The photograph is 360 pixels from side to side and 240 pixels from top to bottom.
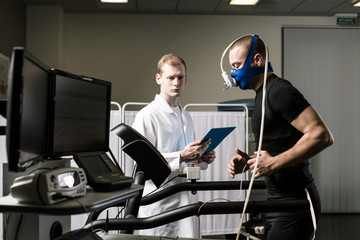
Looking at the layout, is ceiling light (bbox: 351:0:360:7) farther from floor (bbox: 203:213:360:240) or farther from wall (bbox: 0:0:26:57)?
wall (bbox: 0:0:26:57)

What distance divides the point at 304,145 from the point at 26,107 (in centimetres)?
95

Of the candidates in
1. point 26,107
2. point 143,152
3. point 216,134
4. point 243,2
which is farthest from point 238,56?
point 243,2

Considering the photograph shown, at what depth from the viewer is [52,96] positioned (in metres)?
1.25

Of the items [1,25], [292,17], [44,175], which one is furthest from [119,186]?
[292,17]

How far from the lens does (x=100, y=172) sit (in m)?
1.37

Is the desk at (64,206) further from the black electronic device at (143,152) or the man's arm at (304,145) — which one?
the man's arm at (304,145)

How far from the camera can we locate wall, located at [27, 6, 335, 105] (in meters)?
5.82

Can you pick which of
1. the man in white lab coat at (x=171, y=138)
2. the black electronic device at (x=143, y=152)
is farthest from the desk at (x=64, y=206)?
the man in white lab coat at (x=171, y=138)

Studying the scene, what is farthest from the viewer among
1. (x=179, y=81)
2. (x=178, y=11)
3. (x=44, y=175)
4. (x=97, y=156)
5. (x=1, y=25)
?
(x=178, y=11)

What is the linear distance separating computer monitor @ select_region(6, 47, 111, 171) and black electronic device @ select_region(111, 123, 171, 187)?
0.10m

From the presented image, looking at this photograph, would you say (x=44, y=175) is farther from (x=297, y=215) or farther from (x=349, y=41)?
(x=349, y=41)

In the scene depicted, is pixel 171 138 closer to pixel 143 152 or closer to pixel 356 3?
pixel 143 152

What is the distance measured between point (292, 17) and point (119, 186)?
530 centimetres

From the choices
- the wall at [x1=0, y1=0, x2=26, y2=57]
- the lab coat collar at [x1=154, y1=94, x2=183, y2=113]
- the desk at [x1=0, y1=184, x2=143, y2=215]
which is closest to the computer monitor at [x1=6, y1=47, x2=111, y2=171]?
the desk at [x1=0, y1=184, x2=143, y2=215]
